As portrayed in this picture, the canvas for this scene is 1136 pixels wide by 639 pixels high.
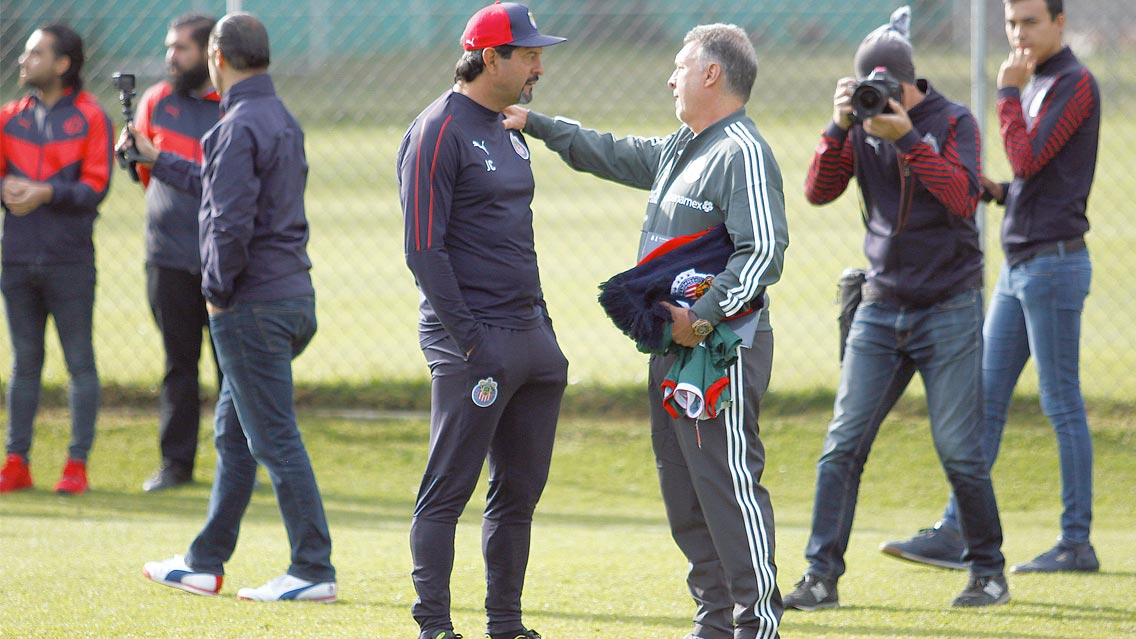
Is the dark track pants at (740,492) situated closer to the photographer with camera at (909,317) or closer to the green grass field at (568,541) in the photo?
the green grass field at (568,541)

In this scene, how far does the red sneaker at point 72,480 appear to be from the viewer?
6613 millimetres

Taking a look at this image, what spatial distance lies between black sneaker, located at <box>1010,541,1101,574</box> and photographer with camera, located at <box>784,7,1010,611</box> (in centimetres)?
55

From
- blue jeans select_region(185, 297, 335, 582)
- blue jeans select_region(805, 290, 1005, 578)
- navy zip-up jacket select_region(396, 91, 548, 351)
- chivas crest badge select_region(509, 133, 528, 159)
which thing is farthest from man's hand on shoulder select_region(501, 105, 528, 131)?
blue jeans select_region(805, 290, 1005, 578)

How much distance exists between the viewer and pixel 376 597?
4.68 meters

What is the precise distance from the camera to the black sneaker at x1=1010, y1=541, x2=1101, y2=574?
517 cm

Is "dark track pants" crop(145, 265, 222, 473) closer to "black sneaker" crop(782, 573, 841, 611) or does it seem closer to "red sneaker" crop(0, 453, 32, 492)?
"red sneaker" crop(0, 453, 32, 492)

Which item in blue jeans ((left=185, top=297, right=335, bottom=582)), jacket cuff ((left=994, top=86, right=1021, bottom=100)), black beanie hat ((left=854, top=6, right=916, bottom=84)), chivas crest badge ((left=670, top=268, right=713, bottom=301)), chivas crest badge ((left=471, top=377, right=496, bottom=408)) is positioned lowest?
blue jeans ((left=185, top=297, right=335, bottom=582))

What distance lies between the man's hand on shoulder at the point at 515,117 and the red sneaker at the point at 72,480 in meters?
3.66

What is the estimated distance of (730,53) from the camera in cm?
387

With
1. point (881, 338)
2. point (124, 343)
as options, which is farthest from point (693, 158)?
point (124, 343)

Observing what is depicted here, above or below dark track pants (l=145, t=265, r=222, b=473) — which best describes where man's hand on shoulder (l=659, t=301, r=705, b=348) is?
above

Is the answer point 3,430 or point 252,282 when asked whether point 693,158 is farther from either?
point 3,430

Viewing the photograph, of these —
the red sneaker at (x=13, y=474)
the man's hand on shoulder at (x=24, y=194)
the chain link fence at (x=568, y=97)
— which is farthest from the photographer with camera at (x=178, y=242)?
the chain link fence at (x=568, y=97)

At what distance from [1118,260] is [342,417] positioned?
30.6 feet
